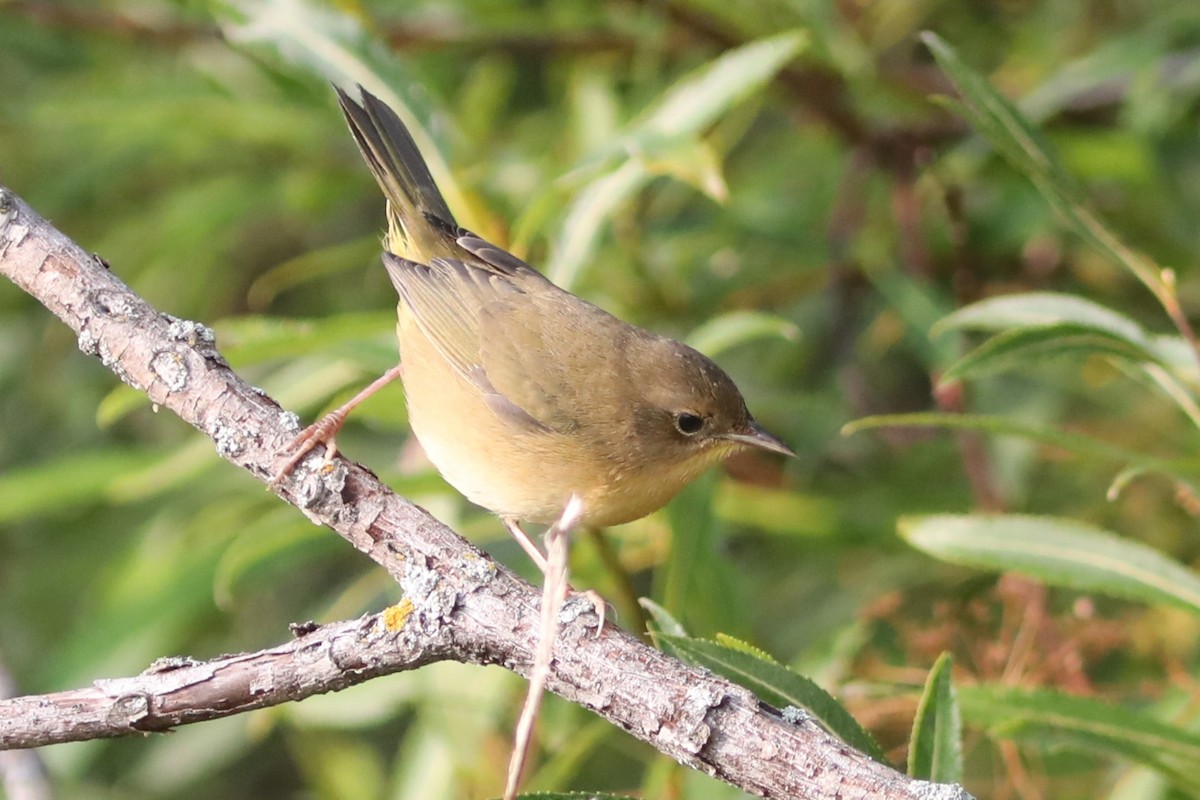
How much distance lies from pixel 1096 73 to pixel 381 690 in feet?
9.75

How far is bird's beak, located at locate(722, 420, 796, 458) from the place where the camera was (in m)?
3.15

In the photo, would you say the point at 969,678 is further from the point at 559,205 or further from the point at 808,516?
the point at 559,205

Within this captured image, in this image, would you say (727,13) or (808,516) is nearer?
(808,516)

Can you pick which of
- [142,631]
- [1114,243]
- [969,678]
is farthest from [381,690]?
[1114,243]

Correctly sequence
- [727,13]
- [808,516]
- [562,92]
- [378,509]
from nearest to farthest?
[378,509], [808,516], [727,13], [562,92]

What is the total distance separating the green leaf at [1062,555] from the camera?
2.66 meters

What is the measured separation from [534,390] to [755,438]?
21.8 inches

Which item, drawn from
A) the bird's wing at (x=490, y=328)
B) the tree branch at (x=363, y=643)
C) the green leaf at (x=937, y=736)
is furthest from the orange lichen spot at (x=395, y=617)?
the bird's wing at (x=490, y=328)

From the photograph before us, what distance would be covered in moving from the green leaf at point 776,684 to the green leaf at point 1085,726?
38 cm

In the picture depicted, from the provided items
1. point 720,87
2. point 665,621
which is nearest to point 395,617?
point 665,621

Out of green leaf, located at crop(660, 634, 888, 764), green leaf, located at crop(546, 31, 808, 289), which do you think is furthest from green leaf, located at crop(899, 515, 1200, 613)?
green leaf, located at crop(546, 31, 808, 289)

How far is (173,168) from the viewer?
223 inches

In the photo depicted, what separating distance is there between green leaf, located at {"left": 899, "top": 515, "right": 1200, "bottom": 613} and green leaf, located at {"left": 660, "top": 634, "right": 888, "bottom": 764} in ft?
2.46

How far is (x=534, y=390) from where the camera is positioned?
316 centimetres
